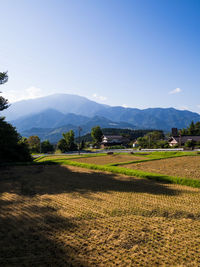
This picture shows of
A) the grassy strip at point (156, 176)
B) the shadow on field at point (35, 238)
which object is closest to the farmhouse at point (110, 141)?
the grassy strip at point (156, 176)

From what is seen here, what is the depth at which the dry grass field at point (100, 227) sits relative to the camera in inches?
305

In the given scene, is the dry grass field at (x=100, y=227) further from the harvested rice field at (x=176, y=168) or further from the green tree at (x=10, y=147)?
the green tree at (x=10, y=147)

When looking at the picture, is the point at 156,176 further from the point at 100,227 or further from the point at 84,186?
the point at 100,227

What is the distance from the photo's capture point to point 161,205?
13.6m

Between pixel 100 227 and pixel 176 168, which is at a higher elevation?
pixel 100 227

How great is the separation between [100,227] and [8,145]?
32.4 metres

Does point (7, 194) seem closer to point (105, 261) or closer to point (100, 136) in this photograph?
point (105, 261)

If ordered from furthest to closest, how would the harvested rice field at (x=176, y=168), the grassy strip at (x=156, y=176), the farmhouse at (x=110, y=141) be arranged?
the farmhouse at (x=110, y=141) < the harvested rice field at (x=176, y=168) < the grassy strip at (x=156, y=176)

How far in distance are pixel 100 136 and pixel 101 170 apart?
3050 inches

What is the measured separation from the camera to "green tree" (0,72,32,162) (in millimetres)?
34625

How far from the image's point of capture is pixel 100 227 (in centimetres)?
1027

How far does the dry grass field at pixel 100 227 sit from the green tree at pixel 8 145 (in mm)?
19362

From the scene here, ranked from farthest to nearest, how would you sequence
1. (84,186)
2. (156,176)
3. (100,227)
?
(156,176), (84,186), (100,227)

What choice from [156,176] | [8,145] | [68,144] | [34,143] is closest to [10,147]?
[8,145]
